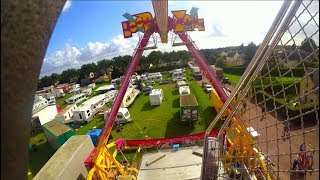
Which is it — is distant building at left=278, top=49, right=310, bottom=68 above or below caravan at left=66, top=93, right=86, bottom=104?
above

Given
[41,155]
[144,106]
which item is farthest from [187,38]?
[144,106]

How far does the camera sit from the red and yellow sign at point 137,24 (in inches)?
505

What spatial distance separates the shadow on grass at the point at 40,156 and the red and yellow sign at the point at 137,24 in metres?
14.4

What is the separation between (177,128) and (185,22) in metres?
13.1

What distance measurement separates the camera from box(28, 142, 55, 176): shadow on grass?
811 inches

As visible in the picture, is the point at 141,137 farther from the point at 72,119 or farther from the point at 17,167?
the point at 17,167

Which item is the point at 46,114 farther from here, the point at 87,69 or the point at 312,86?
the point at 87,69

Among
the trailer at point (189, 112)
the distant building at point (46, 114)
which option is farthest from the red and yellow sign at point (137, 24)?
the distant building at point (46, 114)

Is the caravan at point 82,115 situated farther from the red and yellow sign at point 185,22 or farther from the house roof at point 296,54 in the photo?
the house roof at point 296,54

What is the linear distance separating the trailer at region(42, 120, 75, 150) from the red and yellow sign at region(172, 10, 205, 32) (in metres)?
14.7

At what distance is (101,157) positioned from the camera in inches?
532

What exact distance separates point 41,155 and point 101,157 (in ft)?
40.2

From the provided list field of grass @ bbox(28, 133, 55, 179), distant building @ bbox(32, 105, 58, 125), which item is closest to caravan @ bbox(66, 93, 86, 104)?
distant building @ bbox(32, 105, 58, 125)

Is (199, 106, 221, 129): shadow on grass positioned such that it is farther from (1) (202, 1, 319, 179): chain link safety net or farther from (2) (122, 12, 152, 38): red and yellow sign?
(1) (202, 1, 319, 179): chain link safety net
